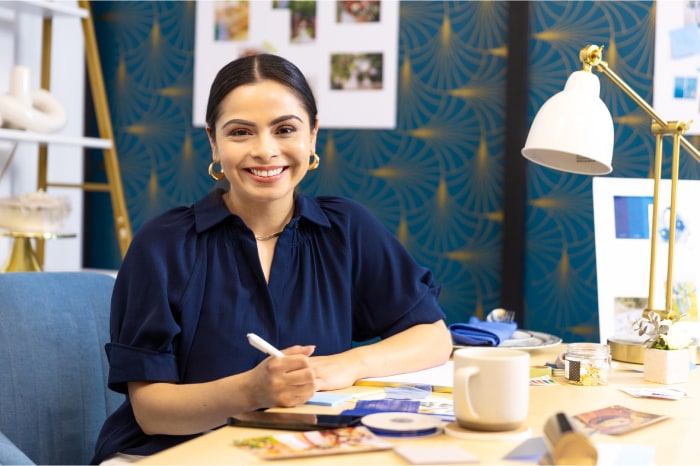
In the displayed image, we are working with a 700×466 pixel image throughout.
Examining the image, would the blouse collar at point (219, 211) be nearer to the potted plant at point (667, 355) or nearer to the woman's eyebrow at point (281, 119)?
the woman's eyebrow at point (281, 119)

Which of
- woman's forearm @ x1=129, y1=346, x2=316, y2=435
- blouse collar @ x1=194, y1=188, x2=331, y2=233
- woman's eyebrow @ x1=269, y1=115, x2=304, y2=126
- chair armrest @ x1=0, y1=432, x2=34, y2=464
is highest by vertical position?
woman's eyebrow @ x1=269, y1=115, x2=304, y2=126

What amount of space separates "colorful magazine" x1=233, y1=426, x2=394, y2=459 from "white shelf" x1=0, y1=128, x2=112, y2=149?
85.4 inches

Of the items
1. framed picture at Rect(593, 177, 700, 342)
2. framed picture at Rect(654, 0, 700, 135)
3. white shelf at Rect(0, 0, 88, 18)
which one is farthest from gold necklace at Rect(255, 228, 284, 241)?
white shelf at Rect(0, 0, 88, 18)

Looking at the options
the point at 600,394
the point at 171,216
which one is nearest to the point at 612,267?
the point at 600,394

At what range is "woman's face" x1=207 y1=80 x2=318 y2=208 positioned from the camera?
1.57 metres

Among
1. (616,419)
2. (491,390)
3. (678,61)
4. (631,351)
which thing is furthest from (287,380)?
(678,61)

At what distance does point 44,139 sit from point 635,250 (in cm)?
204

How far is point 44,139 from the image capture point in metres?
3.03

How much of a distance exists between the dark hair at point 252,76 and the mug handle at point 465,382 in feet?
2.46

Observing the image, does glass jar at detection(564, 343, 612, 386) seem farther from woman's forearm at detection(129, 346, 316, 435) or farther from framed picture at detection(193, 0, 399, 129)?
framed picture at detection(193, 0, 399, 129)

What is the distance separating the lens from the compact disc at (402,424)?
1.07m

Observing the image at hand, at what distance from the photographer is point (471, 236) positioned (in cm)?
305

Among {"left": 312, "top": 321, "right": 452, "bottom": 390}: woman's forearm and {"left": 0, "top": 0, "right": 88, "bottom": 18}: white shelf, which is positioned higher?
{"left": 0, "top": 0, "right": 88, "bottom": 18}: white shelf

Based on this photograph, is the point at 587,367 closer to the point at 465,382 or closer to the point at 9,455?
the point at 465,382
